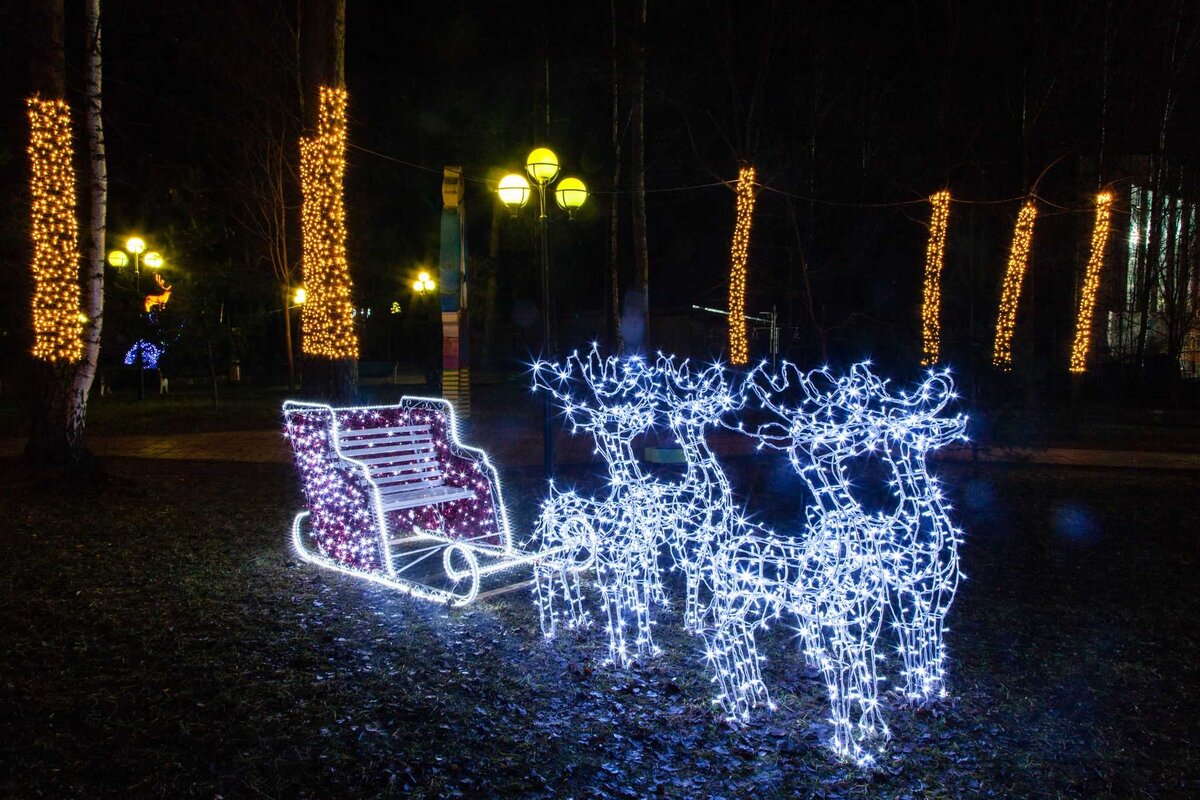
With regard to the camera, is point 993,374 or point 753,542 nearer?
point 753,542

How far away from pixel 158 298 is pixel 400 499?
17.9m

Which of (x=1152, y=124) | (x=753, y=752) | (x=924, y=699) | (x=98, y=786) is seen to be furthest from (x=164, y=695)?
(x=1152, y=124)

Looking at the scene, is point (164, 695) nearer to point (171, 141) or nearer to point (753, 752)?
point (753, 752)

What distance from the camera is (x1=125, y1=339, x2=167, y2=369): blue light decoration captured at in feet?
68.7

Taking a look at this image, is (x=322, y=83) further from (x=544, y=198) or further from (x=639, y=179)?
(x=639, y=179)

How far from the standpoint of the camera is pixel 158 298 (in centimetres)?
2009

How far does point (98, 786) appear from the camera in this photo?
105 inches

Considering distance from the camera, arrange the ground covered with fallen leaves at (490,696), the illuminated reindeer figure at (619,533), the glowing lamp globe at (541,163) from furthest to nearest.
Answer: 1. the glowing lamp globe at (541,163)
2. the illuminated reindeer figure at (619,533)
3. the ground covered with fallen leaves at (490,696)

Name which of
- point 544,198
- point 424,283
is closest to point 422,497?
point 544,198

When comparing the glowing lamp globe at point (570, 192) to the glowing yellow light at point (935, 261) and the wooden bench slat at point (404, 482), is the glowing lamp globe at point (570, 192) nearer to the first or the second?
the wooden bench slat at point (404, 482)

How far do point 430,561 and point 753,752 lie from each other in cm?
339

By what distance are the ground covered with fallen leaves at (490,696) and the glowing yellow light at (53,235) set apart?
309 cm

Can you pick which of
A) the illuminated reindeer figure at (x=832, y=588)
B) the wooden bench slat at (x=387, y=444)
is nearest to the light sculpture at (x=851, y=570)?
the illuminated reindeer figure at (x=832, y=588)

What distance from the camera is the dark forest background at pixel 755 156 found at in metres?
16.8
